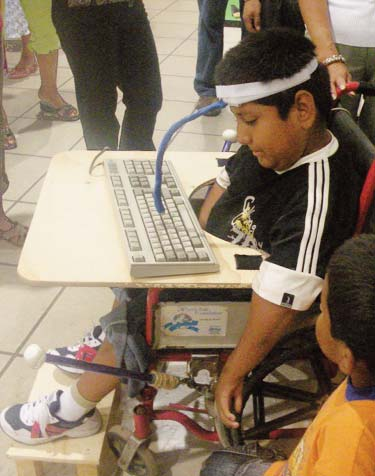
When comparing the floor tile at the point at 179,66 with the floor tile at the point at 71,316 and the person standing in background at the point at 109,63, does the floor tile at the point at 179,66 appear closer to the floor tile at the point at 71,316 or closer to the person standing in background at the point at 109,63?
the person standing in background at the point at 109,63

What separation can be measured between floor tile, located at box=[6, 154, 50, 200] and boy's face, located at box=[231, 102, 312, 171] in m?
1.57

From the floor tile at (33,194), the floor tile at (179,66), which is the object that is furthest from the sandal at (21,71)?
the floor tile at (33,194)

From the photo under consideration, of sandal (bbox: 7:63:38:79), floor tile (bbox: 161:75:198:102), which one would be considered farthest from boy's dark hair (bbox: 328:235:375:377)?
sandal (bbox: 7:63:38:79)

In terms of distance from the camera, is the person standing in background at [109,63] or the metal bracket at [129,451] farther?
the person standing in background at [109,63]

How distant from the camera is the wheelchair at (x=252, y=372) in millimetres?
1112

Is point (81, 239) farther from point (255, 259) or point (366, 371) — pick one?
point (366, 371)

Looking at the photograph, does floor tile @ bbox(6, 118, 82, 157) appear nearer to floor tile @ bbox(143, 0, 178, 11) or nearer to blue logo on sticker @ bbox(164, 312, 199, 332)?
blue logo on sticker @ bbox(164, 312, 199, 332)

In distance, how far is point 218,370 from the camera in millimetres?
1295

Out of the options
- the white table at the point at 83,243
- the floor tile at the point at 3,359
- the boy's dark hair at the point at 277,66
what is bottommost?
the floor tile at the point at 3,359

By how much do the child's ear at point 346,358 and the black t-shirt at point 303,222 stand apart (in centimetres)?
22

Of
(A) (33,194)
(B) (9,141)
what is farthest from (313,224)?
(B) (9,141)

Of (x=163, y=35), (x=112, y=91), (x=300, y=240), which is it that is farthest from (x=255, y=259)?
(x=163, y=35)

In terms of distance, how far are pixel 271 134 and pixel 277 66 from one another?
0.12 m

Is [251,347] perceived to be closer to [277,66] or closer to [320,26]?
[277,66]
